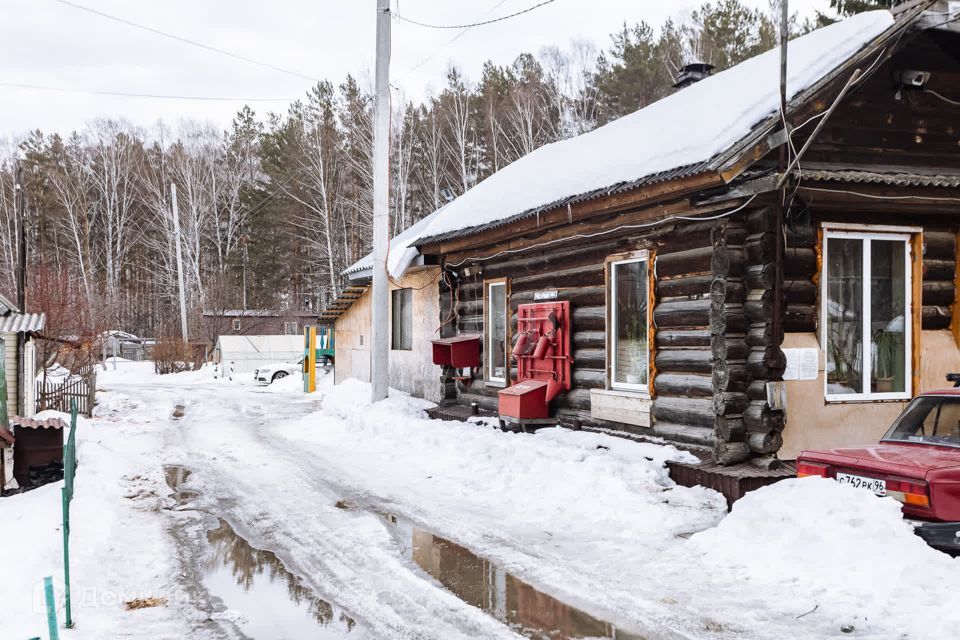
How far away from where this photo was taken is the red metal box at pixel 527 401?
1174cm

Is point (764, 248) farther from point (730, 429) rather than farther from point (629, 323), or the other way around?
point (629, 323)

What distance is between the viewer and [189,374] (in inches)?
1371

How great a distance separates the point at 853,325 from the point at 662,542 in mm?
3783

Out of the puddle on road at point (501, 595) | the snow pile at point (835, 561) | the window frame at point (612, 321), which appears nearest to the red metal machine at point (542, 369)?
the window frame at point (612, 321)

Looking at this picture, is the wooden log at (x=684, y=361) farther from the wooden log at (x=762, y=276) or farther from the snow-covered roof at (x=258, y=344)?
the snow-covered roof at (x=258, y=344)

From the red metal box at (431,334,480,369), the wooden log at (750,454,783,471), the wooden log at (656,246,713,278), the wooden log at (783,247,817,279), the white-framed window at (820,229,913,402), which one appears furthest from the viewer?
the red metal box at (431,334,480,369)

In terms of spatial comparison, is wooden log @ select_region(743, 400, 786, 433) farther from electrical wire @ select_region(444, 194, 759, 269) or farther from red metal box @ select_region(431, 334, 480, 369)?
red metal box @ select_region(431, 334, 480, 369)

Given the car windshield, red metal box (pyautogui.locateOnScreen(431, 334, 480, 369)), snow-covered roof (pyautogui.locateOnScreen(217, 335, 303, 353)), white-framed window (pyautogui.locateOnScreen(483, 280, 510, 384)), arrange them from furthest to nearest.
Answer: snow-covered roof (pyautogui.locateOnScreen(217, 335, 303, 353)), red metal box (pyautogui.locateOnScreen(431, 334, 480, 369)), white-framed window (pyautogui.locateOnScreen(483, 280, 510, 384)), the car windshield

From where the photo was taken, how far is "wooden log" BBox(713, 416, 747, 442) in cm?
843

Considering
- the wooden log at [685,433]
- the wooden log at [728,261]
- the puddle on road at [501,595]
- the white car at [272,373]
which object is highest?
the wooden log at [728,261]

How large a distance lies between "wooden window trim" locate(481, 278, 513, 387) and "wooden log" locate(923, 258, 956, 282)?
6.53 m

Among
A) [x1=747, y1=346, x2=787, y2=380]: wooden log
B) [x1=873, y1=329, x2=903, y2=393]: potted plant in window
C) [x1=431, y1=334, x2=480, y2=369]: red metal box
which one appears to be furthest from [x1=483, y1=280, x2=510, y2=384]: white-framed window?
[x1=873, y1=329, x2=903, y2=393]: potted plant in window

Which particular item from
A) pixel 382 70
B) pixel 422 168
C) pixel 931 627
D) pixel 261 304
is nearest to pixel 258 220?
pixel 261 304

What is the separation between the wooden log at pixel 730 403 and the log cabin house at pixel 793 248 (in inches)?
0.9
